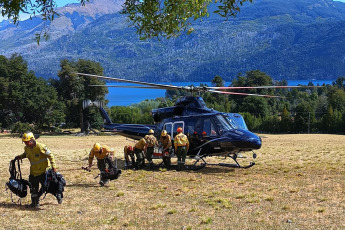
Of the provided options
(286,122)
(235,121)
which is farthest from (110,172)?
(286,122)

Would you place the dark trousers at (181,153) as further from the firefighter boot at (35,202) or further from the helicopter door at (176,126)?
the firefighter boot at (35,202)

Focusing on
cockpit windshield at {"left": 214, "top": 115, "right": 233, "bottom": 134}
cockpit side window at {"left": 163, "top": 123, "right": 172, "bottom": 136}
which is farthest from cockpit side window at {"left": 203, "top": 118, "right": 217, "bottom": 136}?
cockpit side window at {"left": 163, "top": 123, "right": 172, "bottom": 136}

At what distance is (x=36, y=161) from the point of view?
9.53 m

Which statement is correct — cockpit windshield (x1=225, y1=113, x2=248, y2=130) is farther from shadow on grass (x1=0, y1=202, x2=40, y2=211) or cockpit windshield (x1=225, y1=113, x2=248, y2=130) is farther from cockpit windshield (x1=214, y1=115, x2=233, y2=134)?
shadow on grass (x1=0, y1=202, x2=40, y2=211)

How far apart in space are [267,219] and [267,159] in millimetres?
11106

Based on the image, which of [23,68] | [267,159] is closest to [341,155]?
[267,159]

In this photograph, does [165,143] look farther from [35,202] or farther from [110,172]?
[35,202]

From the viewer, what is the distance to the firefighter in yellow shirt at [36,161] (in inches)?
372

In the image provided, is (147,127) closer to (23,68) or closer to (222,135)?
(222,135)

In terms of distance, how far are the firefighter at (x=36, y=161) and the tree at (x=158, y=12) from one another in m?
3.57

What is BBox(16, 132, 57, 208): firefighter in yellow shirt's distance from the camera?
945 cm

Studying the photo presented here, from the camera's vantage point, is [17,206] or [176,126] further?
[176,126]

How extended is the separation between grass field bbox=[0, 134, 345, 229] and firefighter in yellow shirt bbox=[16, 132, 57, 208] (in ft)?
1.49

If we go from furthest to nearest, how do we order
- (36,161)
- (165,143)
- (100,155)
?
1. (165,143)
2. (100,155)
3. (36,161)
